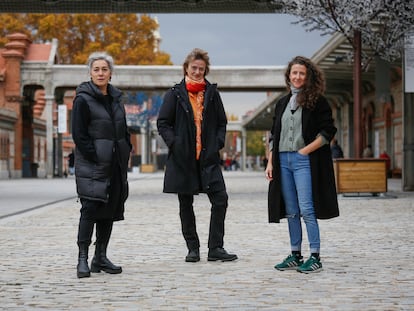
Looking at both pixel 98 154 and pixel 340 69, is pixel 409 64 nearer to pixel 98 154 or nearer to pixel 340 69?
pixel 340 69

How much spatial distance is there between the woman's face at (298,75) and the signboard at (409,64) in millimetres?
13118

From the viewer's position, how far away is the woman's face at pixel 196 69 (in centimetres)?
743

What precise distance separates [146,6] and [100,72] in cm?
1453

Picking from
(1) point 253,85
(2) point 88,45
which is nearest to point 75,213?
(1) point 253,85

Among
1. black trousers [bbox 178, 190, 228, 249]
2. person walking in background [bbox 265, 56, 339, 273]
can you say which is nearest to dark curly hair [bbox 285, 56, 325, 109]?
person walking in background [bbox 265, 56, 339, 273]

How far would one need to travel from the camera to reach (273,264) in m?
7.21

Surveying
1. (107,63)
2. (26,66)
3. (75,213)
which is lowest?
(75,213)

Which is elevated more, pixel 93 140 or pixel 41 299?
pixel 93 140

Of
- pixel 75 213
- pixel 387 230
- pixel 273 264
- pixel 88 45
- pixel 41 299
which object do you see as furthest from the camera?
pixel 88 45

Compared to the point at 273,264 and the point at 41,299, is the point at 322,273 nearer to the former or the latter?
the point at 273,264

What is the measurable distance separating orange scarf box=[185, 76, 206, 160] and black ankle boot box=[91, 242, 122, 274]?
1.23m

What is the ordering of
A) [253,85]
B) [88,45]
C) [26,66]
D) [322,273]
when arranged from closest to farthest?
[322,273]
[253,85]
[26,66]
[88,45]

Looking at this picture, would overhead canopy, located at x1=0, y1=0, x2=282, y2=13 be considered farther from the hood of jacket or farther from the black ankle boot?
the black ankle boot

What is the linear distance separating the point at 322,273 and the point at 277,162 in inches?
39.9
